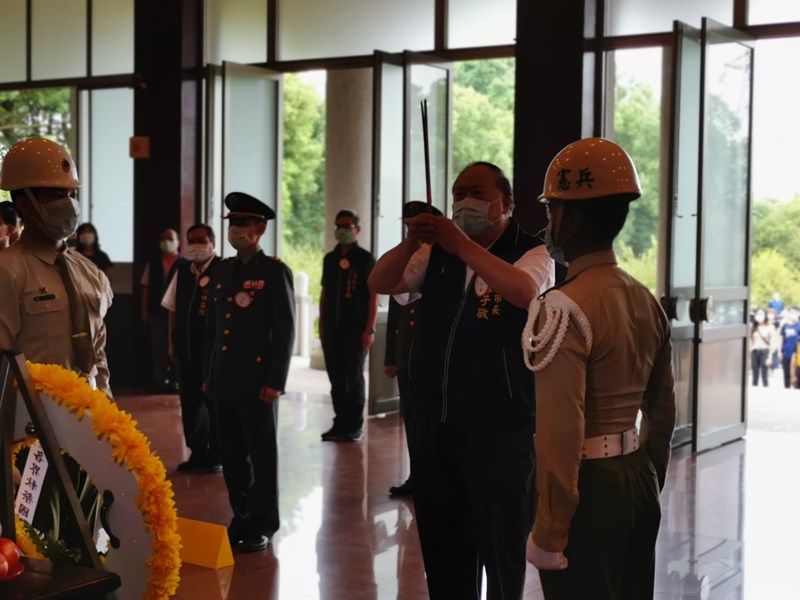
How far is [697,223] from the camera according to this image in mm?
7207

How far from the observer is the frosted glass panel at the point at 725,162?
736cm

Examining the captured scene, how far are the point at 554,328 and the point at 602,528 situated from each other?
0.42 meters

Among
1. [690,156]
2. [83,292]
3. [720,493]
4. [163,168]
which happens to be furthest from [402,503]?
[163,168]

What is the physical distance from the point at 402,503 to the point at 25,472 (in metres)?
3.50

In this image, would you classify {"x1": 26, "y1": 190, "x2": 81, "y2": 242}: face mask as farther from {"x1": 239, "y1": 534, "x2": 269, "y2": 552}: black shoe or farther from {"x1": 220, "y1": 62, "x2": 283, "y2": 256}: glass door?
{"x1": 220, "y1": 62, "x2": 283, "y2": 256}: glass door

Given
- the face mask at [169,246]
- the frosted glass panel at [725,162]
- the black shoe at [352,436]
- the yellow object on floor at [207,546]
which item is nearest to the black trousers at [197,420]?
the black shoe at [352,436]

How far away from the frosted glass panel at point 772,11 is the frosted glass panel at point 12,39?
23.8 ft

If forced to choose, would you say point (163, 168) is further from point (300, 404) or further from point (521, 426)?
point (521, 426)

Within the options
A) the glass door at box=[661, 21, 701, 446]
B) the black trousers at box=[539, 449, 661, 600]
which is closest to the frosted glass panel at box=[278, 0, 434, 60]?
the glass door at box=[661, 21, 701, 446]

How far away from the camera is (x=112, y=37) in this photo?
10695 mm

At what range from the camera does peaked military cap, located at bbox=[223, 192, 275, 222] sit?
4781 millimetres

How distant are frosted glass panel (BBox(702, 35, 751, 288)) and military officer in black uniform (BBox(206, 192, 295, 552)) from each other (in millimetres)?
3636

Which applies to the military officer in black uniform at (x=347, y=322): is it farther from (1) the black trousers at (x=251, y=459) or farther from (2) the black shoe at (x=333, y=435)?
(1) the black trousers at (x=251, y=459)

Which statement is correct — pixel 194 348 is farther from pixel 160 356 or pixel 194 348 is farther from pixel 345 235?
pixel 160 356
